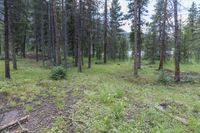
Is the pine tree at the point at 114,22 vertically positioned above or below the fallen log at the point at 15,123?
above

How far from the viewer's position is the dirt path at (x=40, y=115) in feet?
26.7

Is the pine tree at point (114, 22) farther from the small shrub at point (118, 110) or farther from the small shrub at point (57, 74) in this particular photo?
the small shrub at point (118, 110)

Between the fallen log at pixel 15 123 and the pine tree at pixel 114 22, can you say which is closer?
the fallen log at pixel 15 123

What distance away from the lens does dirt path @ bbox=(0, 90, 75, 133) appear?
8.15m

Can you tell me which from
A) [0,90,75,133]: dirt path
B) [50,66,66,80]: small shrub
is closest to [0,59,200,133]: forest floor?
[0,90,75,133]: dirt path

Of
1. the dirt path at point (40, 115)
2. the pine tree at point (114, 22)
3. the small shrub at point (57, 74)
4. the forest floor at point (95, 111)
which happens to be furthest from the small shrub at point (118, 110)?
Result: the pine tree at point (114, 22)

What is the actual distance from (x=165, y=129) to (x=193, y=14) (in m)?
44.1

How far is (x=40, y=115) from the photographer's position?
9180mm

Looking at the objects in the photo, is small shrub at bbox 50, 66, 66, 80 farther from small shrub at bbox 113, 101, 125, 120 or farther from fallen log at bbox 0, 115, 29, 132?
small shrub at bbox 113, 101, 125, 120

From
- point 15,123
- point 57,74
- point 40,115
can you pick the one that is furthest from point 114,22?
point 15,123

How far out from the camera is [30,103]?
10.7 m

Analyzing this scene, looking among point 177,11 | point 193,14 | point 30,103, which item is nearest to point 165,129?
point 30,103

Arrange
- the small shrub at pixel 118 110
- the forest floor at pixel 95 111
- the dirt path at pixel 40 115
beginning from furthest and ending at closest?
the small shrub at pixel 118 110
the dirt path at pixel 40 115
the forest floor at pixel 95 111

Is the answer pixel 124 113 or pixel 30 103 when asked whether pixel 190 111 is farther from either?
pixel 30 103
